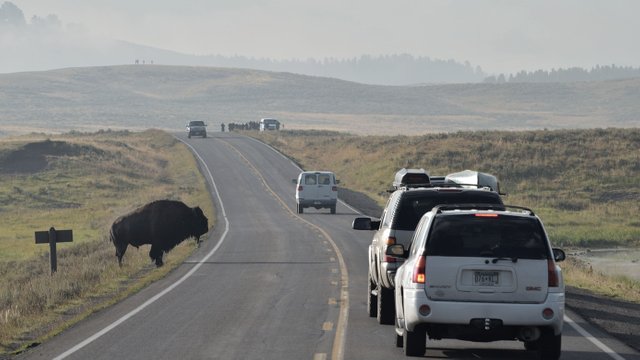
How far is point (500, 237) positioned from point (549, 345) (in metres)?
1.51

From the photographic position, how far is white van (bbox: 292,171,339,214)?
5872cm

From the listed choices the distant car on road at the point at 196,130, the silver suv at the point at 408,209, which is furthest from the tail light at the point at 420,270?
the distant car on road at the point at 196,130

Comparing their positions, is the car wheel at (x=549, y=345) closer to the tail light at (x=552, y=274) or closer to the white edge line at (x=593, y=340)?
the tail light at (x=552, y=274)

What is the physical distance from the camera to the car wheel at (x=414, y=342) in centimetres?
1538

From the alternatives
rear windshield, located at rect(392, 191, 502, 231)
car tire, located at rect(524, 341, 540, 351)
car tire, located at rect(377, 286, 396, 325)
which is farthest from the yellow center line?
car tire, located at rect(524, 341, 540, 351)

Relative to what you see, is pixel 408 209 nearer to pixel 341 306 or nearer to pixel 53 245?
pixel 341 306

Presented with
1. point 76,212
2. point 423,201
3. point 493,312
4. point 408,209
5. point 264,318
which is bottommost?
point 76,212

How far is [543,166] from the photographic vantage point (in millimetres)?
86188

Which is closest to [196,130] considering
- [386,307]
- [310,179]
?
[310,179]

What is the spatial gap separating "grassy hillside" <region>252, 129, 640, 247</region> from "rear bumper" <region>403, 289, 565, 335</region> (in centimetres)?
3894

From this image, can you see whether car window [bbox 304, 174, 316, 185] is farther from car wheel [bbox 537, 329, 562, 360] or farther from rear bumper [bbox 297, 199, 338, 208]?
car wheel [bbox 537, 329, 562, 360]

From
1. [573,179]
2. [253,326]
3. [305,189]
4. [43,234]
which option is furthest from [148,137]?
[253,326]

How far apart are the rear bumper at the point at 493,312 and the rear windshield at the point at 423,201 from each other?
14.1ft

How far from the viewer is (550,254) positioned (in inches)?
583
